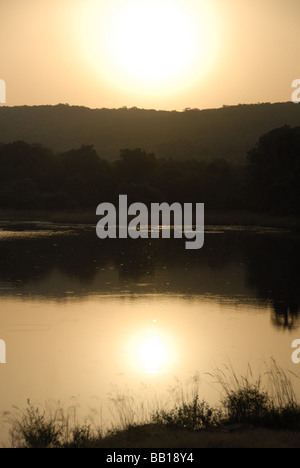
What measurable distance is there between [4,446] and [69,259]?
22.7m

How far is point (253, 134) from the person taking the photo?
143750mm

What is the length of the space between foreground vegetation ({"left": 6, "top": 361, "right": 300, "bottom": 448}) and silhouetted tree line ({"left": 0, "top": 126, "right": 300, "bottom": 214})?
178ft

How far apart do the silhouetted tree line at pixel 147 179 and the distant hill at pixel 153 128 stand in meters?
39.7

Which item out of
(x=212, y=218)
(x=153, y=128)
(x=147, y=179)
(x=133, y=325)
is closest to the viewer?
(x=133, y=325)

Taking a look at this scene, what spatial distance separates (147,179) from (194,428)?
73041 millimetres

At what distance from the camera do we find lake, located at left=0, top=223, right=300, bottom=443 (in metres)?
11.6

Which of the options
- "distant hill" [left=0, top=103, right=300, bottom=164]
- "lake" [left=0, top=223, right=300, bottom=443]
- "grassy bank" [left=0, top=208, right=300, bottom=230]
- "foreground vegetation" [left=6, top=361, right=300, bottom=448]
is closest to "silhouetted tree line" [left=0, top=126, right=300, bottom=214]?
"grassy bank" [left=0, top=208, right=300, bottom=230]

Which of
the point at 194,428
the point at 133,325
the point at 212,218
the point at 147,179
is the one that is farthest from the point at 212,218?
the point at 194,428

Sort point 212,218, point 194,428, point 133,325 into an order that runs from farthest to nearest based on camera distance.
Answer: point 212,218 → point 133,325 → point 194,428

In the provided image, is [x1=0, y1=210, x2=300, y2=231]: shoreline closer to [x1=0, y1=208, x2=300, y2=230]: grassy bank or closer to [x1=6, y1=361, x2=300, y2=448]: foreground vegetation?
[x1=0, y1=208, x2=300, y2=230]: grassy bank

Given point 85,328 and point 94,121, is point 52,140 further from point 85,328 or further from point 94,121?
point 85,328

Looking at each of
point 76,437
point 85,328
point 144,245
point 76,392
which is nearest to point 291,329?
point 85,328

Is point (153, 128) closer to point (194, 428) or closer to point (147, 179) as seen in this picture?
point (147, 179)

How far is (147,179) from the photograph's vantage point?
8194cm
